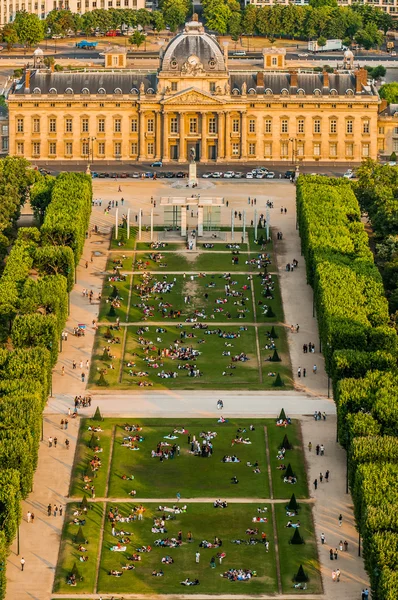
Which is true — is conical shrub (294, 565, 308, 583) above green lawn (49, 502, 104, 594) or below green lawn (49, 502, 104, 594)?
below

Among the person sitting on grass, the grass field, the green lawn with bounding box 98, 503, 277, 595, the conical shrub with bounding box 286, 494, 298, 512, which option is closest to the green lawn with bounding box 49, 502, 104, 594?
the grass field

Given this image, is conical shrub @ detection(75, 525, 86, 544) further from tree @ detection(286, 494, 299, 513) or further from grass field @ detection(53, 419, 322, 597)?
tree @ detection(286, 494, 299, 513)

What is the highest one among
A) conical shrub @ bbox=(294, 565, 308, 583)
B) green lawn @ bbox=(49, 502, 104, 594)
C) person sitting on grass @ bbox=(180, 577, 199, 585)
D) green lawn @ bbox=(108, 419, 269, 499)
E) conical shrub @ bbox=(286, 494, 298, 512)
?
green lawn @ bbox=(108, 419, 269, 499)

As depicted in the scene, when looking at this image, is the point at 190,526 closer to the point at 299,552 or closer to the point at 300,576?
the point at 299,552

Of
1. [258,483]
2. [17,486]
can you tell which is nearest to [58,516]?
[17,486]

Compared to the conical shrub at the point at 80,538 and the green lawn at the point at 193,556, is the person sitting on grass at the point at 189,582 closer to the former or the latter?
the green lawn at the point at 193,556

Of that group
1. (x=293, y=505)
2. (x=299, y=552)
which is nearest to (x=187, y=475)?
(x=293, y=505)

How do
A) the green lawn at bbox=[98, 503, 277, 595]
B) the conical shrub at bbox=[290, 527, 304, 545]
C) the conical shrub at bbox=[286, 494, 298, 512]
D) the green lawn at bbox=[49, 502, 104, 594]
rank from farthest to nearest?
the conical shrub at bbox=[286, 494, 298, 512], the conical shrub at bbox=[290, 527, 304, 545], the green lawn at bbox=[49, 502, 104, 594], the green lawn at bbox=[98, 503, 277, 595]
